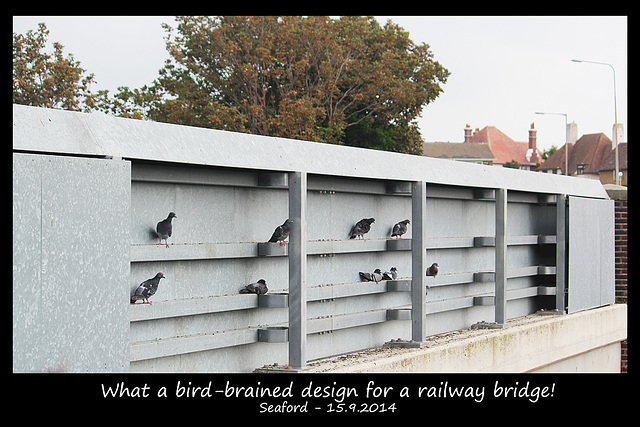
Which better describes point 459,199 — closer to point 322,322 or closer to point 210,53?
point 322,322

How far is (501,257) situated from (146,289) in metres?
5.95

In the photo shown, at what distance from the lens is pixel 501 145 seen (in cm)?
14425

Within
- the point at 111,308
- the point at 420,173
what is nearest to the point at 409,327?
the point at 420,173

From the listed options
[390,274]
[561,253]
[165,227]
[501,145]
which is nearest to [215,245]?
[165,227]

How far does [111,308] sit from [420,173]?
4.64 m

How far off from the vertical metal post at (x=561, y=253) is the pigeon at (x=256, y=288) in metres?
6.43

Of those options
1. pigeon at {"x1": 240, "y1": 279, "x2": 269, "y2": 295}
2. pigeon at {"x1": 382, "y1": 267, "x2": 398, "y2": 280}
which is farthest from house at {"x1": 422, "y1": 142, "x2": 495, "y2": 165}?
pigeon at {"x1": 240, "y1": 279, "x2": 269, "y2": 295}

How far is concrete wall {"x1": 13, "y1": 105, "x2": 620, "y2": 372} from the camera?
487 centimetres

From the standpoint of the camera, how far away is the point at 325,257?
8375 millimetres

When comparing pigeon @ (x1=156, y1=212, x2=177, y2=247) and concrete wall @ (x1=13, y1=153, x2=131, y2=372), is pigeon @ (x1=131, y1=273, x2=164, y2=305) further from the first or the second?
concrete wall @ (x1=13, y1=153, x2=131, y2=372)

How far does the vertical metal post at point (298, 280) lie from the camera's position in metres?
6.96

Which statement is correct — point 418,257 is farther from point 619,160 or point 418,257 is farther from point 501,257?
point 619,160

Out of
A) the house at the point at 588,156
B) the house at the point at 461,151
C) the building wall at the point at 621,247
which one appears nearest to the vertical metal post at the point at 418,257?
the building wall at the point at 621,247

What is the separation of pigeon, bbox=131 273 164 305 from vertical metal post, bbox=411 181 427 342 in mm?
3514
